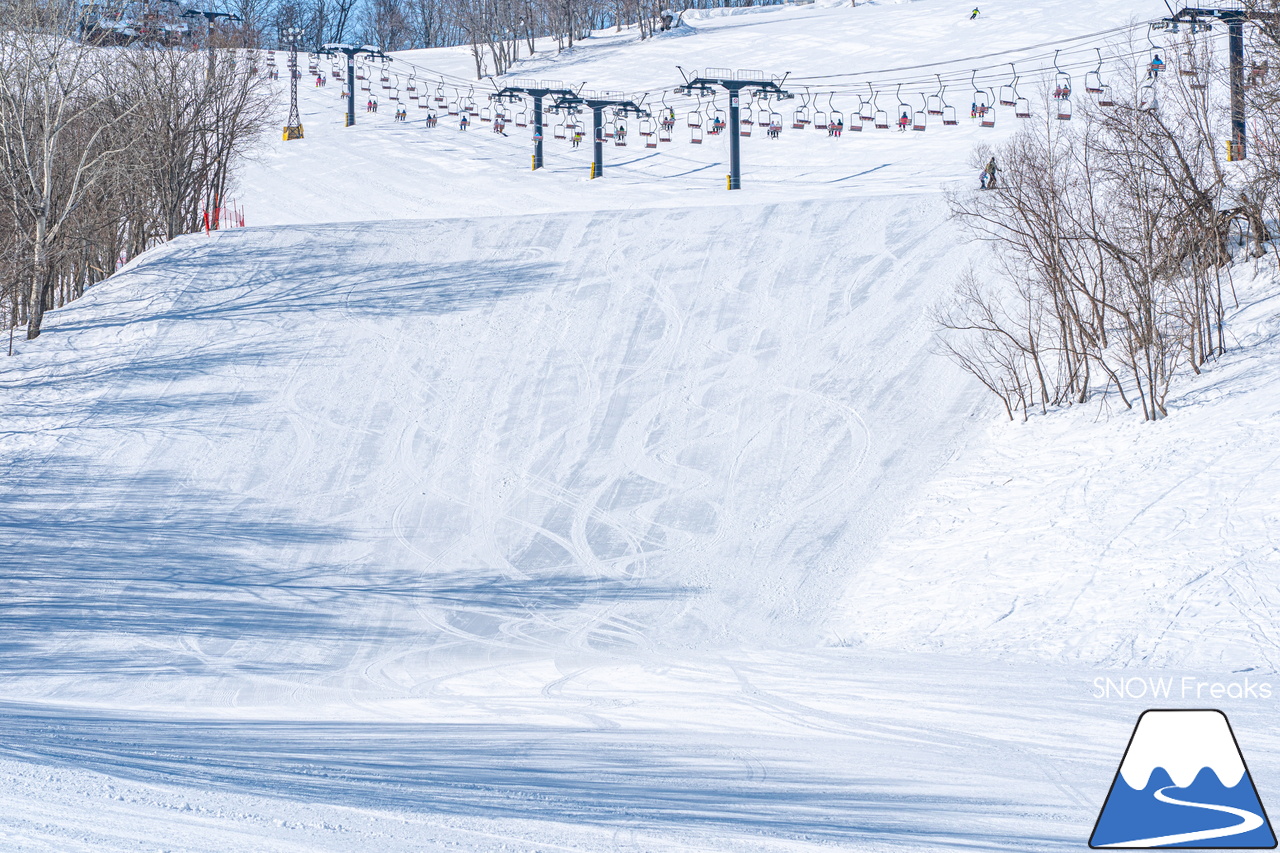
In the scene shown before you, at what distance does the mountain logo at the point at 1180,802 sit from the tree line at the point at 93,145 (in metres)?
21.9

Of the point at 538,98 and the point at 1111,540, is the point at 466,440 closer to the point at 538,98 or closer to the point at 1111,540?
the point at 1111,540

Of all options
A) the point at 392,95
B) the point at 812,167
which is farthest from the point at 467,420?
the point at 392,95

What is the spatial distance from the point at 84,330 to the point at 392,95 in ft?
129

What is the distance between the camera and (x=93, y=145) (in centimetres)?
2552

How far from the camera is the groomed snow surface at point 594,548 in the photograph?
6.37 m

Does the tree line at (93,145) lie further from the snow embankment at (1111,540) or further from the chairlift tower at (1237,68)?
the chairlift tower at (1237,68)

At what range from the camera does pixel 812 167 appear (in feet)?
123

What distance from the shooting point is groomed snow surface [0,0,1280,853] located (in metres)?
6.37

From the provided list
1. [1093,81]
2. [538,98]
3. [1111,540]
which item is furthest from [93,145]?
[1093,81]

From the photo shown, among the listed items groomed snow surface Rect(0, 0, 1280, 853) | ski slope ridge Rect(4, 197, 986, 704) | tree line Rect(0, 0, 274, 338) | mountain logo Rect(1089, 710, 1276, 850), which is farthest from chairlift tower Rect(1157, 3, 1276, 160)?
tree line Rect(0, 0, 274, 338)

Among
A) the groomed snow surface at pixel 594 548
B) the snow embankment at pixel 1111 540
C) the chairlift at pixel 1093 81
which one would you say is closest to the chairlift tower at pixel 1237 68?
the groomed snow surface at pixel 594 548

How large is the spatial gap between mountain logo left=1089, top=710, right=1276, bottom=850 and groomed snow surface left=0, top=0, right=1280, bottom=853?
0.49 metres

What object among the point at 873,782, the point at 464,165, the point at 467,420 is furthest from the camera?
the point at 464,165

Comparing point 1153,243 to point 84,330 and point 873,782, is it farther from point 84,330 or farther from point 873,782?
point 84,330
